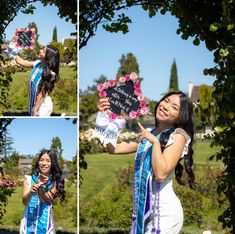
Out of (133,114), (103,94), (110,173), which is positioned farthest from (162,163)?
(110,173)

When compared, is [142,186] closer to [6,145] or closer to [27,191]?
[27,191]

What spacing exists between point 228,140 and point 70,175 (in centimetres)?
99

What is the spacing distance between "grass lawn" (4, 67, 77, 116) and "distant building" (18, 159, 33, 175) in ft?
1.03

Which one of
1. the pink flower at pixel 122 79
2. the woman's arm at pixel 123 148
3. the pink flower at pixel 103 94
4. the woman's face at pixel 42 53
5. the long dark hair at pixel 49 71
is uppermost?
the woman's face at pixel 42 53

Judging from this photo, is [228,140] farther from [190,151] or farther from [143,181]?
[143,181]

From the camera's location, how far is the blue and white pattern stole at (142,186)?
2.42 metres

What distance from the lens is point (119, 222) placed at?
554cm

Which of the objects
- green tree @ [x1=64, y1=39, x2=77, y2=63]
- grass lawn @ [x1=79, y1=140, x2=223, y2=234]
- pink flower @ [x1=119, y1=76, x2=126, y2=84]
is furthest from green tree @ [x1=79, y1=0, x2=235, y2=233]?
grass lawn @ [x1=79, y1=140, x2=223, y2=234]

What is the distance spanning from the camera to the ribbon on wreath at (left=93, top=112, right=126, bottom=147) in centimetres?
262

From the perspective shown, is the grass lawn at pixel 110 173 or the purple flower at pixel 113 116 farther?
the grass lawn at pixel 110 173

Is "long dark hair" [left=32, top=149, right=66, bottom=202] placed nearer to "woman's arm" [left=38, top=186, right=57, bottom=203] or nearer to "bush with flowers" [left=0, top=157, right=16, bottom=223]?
"woman's arm" [left=38, top=186, right=57, bottom=203]

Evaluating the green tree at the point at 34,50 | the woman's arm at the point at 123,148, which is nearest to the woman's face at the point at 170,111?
the woman's arm at the point at 123,148

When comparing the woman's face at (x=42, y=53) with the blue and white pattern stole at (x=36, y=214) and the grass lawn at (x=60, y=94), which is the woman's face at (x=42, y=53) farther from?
the blue and white pattern stole at (x=36, y=214)

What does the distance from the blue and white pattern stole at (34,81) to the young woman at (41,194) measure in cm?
37
